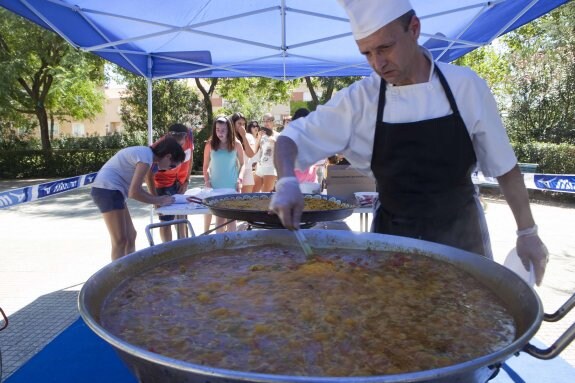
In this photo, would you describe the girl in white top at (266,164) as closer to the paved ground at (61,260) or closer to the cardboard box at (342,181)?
the paved ground at (61,260)

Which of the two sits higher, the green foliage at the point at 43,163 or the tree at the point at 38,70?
the tree at the point at 38,70

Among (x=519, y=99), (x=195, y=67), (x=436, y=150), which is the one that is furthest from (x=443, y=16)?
(x=519, y=99)

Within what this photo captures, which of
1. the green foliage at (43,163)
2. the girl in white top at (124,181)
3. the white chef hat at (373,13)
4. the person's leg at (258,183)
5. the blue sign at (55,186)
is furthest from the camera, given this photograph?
the green foliage at (43,163)

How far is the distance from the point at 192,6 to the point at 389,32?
11.6 ft

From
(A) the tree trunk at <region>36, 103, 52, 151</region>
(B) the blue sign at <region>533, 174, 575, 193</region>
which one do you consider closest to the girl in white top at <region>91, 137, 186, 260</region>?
(B) the blue sign at <region>533, 174, 575, 193</region>

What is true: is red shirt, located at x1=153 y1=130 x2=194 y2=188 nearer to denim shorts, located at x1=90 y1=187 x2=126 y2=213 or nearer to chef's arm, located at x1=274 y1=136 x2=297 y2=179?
denim shorts, located at x1=90 y1=187 x2=126 y2=213

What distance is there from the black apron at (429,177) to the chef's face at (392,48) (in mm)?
162

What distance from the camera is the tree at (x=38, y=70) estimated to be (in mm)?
14070

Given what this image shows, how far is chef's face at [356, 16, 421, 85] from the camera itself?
5.25 ft

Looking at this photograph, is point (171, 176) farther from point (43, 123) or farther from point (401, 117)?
point (43, 123)

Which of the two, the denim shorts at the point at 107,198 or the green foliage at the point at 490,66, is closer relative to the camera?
the denim shorts at the point at 107,198

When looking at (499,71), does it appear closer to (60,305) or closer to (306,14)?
(306,14)

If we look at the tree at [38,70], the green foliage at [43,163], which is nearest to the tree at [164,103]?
the tree at [38,70]

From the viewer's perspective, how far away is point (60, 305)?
410 centimetres
